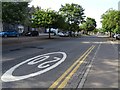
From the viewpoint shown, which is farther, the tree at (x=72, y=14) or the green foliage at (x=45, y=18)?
the tree at (x=72, y=14)

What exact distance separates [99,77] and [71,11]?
81.1 metres

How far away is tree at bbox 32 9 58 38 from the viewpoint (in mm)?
55297

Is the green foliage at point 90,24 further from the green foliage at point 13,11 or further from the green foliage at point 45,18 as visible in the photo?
the green foliage at point 13,11

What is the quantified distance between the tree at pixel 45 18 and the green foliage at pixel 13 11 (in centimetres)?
2186

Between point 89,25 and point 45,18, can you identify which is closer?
point 45,18

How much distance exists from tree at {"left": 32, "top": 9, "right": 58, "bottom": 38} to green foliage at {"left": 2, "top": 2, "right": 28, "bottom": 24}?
71.7 feet

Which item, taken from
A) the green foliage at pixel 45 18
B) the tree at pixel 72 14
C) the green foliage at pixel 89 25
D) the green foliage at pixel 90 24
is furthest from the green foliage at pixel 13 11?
the green foliage at pixel 90 24

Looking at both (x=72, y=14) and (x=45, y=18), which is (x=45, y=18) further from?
(x=72, y=14)

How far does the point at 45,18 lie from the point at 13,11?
78.5 feet

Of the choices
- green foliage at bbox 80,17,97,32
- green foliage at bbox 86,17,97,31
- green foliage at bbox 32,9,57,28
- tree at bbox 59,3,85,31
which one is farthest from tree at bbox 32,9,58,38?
green foliage at bbox 86,17,97,31

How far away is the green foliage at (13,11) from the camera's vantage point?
3027 cm

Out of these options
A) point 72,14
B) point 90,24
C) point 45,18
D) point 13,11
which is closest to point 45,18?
point 45,18

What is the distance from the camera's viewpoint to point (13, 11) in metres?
31.5

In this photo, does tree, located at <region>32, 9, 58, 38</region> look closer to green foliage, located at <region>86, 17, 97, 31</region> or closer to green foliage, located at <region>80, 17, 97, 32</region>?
green foliage, located at <region>80, 17, 97, 32</region>
